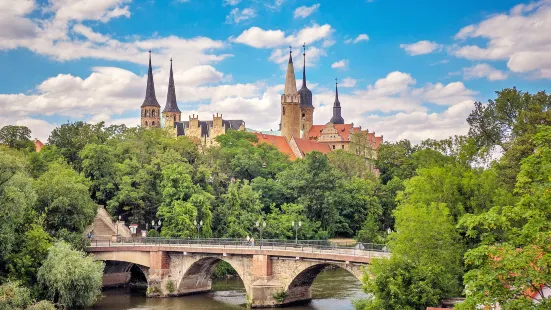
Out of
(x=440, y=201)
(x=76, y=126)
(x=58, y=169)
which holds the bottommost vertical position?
(x=440, y=201)

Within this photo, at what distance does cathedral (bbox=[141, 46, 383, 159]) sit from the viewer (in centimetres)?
12144

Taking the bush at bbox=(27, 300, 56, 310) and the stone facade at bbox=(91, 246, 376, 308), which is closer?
the bush at bbox=(27, 300, 56, 310)

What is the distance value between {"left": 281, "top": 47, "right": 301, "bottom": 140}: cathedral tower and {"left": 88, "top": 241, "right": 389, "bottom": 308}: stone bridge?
67.9 metres

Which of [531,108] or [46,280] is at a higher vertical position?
[531,108]

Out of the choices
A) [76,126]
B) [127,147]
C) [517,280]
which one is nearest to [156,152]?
[127,147]

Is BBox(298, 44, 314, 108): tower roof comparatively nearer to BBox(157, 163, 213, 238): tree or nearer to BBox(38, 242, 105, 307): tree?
BBox(157, 163, 213, 238): tree

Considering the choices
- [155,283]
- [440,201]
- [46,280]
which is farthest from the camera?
[155,283]

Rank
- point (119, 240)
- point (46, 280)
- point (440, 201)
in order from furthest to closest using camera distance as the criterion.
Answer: point (119, 240)
point (46, 280)
point (440, 201)

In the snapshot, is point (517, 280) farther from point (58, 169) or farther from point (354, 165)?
point (354, 165)

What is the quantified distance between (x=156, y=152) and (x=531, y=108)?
40957 millimetres

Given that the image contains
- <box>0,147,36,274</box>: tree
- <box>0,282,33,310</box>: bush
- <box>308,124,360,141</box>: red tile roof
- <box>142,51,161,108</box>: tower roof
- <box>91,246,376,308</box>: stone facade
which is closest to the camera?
<box>0,282,33,310</box>: bush

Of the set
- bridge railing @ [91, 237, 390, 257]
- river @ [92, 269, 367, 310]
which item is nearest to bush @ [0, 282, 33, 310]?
river @ [92, 269, 367, 310]

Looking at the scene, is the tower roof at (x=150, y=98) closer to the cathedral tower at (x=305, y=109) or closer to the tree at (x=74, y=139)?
the cathedral tower at (x=305, y=109)

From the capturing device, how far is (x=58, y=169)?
6375 cm
